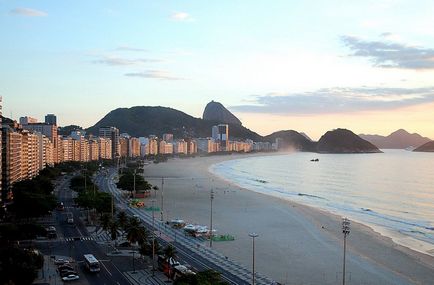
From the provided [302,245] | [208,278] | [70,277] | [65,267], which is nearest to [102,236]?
[65,267]

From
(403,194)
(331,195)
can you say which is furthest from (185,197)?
(403,194)

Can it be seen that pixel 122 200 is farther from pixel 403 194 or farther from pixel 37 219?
pixel 403 194

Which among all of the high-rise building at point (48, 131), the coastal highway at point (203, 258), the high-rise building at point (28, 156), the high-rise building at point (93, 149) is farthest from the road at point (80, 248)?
the high-rise building at point (93, 149)

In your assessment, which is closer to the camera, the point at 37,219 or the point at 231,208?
the point at 37,219

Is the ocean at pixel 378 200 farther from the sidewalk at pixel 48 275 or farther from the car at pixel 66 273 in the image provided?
the sidewalk at pixel 48 275

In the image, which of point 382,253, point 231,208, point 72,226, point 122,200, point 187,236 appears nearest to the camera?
point 382,253

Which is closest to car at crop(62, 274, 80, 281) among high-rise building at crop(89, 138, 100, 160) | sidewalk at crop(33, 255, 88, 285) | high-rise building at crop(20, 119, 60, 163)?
sidewalk at crop(33, 255, 88, 285)
